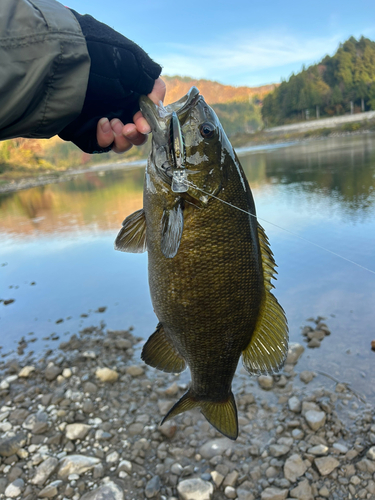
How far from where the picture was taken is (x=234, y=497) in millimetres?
2662

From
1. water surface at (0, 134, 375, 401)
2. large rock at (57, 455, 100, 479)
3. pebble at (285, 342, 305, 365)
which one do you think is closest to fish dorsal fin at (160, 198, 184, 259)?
water surface at (0, 134, 375, 401)

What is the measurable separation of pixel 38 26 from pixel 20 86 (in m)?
0.28

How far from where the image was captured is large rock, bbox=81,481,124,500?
2648 millimetres

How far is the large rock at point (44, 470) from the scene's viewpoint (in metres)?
2.86

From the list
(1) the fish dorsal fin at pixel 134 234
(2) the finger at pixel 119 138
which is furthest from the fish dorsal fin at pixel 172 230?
(2) the finger at pixel 119 138

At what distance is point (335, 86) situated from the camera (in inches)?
3135

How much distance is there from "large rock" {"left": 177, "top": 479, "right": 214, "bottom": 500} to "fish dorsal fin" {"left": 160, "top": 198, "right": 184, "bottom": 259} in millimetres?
2011

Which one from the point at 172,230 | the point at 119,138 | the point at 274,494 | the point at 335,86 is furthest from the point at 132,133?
the point at 335,86

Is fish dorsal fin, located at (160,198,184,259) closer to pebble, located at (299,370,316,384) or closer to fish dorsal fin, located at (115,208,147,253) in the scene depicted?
fish dorsal fin, located at (115,208,147,253)

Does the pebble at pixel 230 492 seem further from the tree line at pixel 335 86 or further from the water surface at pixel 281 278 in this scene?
the tree line at pixel 335 86

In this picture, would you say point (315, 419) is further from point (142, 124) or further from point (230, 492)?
point (142, 124)

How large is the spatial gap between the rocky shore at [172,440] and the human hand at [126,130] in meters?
2.56

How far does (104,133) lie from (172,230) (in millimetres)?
842

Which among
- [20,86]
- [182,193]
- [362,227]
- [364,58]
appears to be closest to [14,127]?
[20,86]
